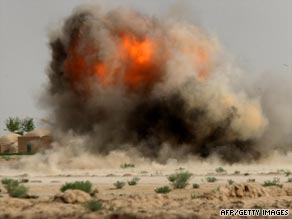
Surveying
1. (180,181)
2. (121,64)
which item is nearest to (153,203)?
(180,181)

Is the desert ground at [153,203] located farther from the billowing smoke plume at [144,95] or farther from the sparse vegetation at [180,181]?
the billowing smoke plume at [144,95]

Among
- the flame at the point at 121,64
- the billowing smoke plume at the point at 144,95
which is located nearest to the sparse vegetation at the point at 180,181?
the billowing smoke plume at the point at 144,95

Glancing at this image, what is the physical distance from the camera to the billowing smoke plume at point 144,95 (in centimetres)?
6203

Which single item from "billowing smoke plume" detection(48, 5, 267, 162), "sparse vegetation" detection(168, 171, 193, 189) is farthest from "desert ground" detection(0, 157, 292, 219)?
"billowing smoke plume" detection(48, 5, 267, 162)

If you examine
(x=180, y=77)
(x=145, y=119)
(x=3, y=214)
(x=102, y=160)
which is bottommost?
(x=3, y=214)

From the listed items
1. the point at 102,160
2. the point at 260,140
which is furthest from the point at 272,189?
the point at 260,140

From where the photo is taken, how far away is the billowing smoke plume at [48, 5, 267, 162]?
62031mm

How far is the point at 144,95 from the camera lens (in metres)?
63.6

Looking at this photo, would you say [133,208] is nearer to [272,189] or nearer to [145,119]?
[272,189]

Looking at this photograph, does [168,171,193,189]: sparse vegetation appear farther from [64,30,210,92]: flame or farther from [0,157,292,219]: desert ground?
[64,30,210,92]: flame

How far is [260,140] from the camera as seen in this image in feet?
211

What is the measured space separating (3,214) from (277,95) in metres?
49.9

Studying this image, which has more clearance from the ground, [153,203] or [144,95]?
[144,95]

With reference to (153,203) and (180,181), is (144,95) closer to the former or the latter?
(180,181)
